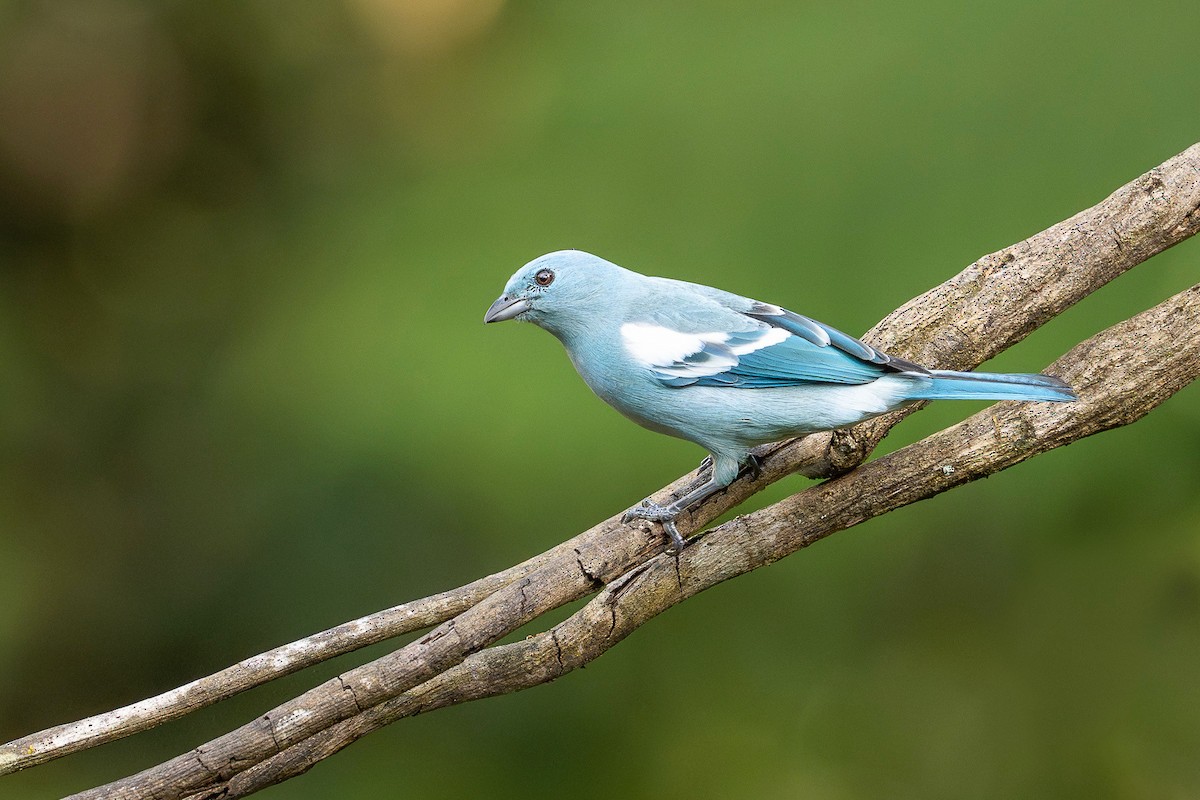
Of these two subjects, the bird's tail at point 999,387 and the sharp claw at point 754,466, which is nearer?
the bird's tail at point 999,387

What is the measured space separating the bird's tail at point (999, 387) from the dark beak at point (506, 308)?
934mm

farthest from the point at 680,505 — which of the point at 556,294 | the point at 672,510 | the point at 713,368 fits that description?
the point at 556,294

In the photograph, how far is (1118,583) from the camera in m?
3.71

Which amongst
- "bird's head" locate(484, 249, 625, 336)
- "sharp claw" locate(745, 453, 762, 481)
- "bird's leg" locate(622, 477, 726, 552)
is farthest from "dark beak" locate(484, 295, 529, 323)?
"sharp claw" locate(745, 453, 762, 481)

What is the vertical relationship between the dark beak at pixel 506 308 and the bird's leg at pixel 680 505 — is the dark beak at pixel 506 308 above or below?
above

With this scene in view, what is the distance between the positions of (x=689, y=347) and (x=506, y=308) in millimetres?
445

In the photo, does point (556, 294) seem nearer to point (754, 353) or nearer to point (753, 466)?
point (754, 353)

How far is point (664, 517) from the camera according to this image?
2502 mm

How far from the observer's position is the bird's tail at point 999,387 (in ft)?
7.27

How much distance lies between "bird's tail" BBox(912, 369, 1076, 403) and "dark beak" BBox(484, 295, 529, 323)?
0.93m

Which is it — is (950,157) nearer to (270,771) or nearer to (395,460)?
(395,460)

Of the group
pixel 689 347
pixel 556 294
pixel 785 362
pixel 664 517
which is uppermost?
pixel 556 294

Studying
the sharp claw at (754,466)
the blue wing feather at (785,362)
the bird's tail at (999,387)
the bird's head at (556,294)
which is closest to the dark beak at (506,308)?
the bird's head at (556,294)

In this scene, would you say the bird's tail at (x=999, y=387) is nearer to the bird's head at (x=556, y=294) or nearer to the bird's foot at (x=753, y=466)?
the bird's foot at (x=753, y=466)
